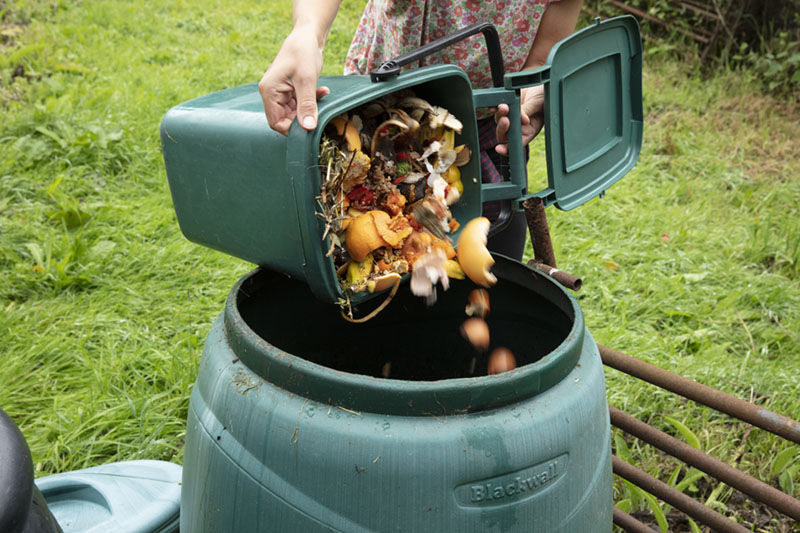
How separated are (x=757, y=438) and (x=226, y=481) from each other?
181 centimetres

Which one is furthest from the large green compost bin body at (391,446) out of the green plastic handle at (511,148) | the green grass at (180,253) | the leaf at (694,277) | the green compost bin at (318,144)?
the leaf at (694,277)

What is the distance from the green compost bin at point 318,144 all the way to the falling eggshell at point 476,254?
135mm

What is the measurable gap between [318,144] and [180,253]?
2.02 meters

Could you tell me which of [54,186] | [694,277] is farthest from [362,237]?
[54,186]

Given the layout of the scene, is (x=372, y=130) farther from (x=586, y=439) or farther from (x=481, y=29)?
(x=586, y=439)

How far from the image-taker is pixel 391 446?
0.96 meters

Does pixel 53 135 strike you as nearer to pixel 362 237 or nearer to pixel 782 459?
pixel 362 237

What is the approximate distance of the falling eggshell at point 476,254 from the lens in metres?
1.27

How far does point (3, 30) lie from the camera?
477 cm

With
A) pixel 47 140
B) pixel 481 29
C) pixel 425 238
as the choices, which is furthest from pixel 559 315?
pixel 47 140

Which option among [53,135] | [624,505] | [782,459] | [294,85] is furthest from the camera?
[53,135]

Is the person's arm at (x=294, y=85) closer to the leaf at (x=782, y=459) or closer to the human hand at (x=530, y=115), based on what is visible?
the human hand at (x=530, y=115)

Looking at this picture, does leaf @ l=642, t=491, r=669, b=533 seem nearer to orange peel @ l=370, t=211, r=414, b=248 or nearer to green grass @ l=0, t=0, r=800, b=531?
green grass @ l=0, t=0, r=800, b=531

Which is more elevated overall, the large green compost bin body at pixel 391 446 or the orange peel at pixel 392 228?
the orange peel at pixel 392 228
